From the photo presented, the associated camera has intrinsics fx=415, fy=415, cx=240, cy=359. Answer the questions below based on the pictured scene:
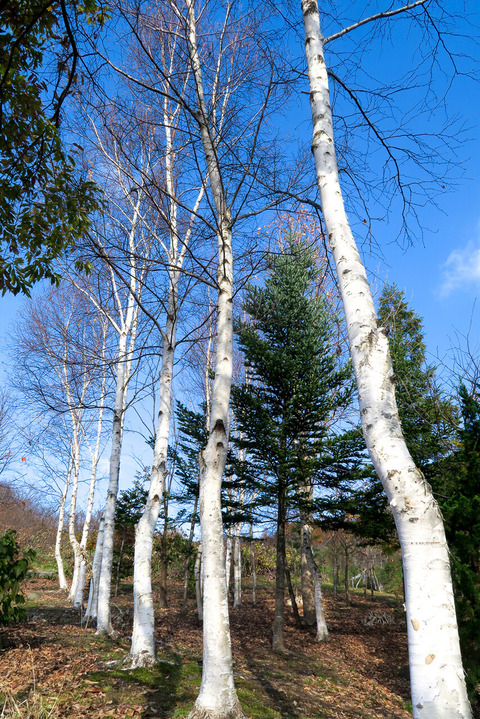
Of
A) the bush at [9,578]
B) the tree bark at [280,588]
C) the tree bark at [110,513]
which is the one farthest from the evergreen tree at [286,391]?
the bush at [9,578]

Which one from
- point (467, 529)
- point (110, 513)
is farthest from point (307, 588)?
point (467, 529)

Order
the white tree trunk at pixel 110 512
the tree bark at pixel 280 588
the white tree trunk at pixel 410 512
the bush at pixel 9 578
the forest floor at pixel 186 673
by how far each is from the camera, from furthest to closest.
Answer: the tree bark at pixel 280 588 < the white tree trunk at pixel 110 512 < the bush at pixel 9 578 < the forest floor at pixel 186 673 < the white tree trunk at pixel 410 512

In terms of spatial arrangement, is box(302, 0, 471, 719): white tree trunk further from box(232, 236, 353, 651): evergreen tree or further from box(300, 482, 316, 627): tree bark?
box(300, 482, 316, 627): tree bark

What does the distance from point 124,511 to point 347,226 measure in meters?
15.2

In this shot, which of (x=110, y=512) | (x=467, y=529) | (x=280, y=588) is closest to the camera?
(x=467, y=529)

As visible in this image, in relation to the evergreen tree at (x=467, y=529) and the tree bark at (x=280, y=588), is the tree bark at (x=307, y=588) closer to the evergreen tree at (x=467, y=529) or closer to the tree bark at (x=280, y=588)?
the tree bark at (x=280, y=588)

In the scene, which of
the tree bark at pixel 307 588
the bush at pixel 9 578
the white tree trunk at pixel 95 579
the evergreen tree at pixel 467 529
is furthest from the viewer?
the tree bark at pixel 307 588

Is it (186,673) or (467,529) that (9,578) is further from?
(467,529)

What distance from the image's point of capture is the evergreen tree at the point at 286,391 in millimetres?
10383

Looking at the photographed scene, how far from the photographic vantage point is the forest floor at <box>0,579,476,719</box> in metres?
3.89

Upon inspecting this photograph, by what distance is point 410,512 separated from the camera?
78.3 inches

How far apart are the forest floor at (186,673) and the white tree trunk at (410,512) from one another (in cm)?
240

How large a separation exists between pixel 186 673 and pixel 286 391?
6.87 metres

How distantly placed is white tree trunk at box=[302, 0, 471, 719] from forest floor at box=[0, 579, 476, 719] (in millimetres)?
2401
